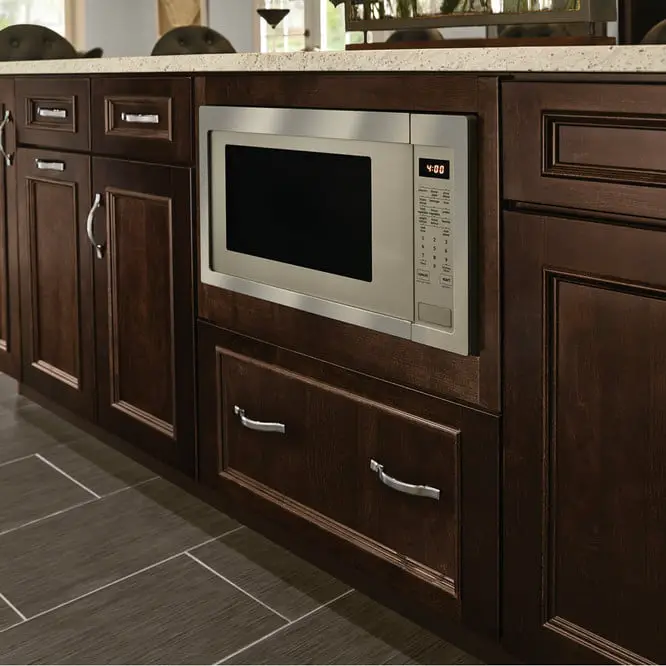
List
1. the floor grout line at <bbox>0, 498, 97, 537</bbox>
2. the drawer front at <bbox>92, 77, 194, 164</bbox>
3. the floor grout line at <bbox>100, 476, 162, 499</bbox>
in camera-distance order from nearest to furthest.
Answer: the drawer front at <bbox>92, 77, 194, 164</bbox> < the floor grout line at <bbox>0, 498, 97, 537</bbox> < the floor grout line at <bbox>100, 476, 162, 499</bbox>

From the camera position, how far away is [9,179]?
8.86 ft

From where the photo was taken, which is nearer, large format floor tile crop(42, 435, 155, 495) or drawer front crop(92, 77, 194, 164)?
drawer front crop(92, 77, 194, 164)

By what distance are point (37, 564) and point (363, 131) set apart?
1098 mm

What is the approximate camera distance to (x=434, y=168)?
4.71 feet

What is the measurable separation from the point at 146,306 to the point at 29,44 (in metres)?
1.36

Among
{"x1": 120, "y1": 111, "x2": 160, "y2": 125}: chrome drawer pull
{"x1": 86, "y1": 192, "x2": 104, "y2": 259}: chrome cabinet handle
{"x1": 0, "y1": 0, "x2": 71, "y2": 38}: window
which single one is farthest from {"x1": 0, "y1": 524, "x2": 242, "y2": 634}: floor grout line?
{"x1": 0, "y1": 0, "x2": 71, "y2": 38}: window

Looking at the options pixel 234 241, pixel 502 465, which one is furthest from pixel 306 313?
pixel 502 465

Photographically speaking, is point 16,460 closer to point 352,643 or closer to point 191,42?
point 352,643

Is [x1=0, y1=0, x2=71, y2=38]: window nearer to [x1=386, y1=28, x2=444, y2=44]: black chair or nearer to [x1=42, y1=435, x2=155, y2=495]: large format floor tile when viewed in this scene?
[x1=42, y1=435, x2=155, y2=495]: large format floor tile

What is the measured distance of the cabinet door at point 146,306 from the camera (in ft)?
6.77

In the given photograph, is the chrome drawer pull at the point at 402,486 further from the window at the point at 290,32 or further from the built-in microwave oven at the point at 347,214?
the window at the point at 290,32

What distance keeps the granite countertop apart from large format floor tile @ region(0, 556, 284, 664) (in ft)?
3.18

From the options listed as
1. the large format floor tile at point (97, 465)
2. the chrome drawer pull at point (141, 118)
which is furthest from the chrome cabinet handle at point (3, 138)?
the large format floor tile at point (97, 465)

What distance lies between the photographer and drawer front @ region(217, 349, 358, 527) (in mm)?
1718
